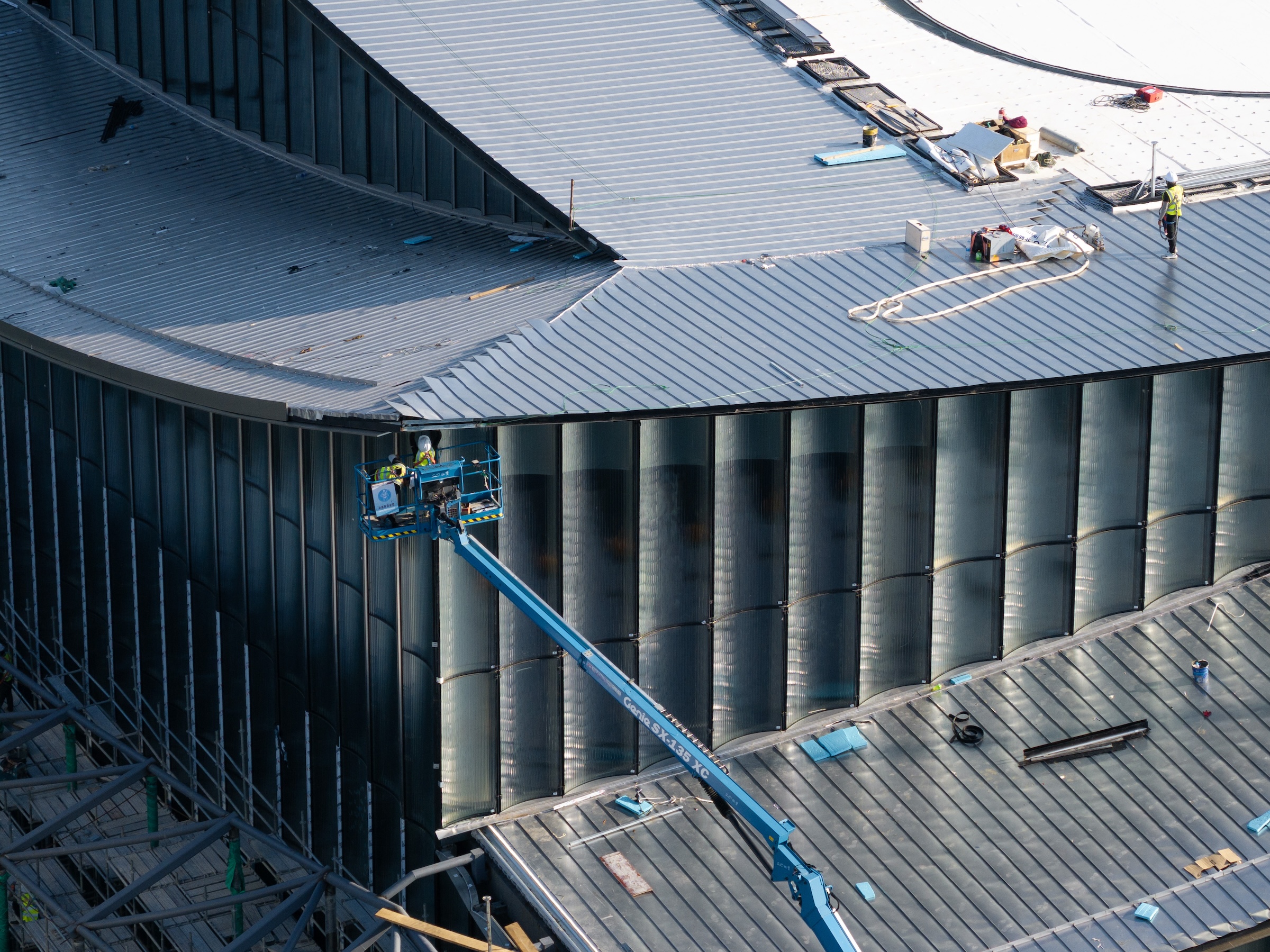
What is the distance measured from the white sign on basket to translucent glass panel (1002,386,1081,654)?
1763 cm

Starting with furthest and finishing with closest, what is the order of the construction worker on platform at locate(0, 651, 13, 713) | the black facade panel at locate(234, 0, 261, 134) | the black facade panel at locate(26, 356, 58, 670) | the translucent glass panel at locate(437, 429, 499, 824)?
the black facade panel at locate(234, 0, 261, 134)
the construction worker on platform at locate(0, 651, 13, 713)
the black facade panel at locate(26, 356, 58, 670)
the translucent glass panel at locate(437, 429, 499, 824)

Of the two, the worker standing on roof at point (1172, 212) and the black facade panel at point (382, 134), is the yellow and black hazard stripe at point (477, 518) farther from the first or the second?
the worker standing on roof at point (1172, 212)

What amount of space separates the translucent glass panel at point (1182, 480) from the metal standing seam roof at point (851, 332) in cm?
262

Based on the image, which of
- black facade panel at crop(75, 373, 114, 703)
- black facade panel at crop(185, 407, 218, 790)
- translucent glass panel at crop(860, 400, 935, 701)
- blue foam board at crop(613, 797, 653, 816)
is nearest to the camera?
blue foam board at crop(613, 797, 653, 816)

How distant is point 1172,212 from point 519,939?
90.5ft

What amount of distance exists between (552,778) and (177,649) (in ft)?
43.9

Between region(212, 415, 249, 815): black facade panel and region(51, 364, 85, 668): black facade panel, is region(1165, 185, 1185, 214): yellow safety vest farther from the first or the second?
region(51, 364, 85, 668): black facade panel

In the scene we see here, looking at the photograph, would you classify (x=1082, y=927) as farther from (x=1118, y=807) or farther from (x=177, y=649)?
(x=177, y=649)

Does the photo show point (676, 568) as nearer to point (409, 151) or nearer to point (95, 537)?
point (409, 151)

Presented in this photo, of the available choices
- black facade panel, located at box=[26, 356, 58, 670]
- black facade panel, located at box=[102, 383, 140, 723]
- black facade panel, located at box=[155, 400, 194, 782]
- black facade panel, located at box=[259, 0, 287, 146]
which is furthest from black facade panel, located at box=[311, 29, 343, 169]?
black facade panel, located at box=[155, 400, 194, 782]

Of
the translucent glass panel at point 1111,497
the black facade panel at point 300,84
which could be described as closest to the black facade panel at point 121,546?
the black facade panel at point 300,84

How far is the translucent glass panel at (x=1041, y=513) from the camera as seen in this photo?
59.4 m

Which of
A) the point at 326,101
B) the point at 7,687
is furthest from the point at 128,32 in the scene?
the point at 7,687

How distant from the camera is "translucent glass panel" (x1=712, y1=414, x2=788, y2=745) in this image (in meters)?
56.5
